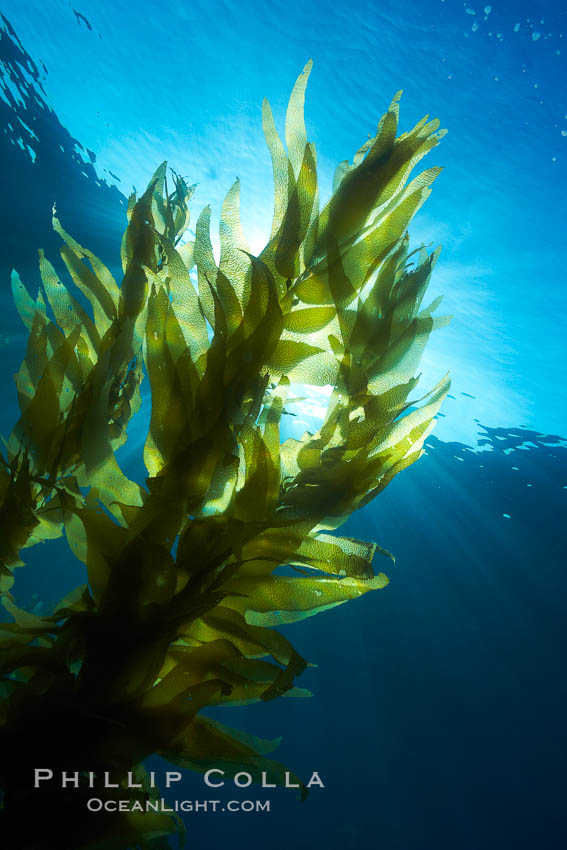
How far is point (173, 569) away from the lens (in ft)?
2.95

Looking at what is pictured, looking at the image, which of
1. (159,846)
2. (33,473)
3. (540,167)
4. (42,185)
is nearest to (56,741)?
(159,846)

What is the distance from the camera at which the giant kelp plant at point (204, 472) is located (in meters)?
0.87

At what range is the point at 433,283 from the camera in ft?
28.1

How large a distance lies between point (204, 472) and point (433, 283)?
8958mm

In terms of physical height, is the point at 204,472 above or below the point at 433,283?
below

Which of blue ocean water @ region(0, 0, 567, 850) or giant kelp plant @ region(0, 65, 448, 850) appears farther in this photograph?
blue ocean water @ region(0, 0, 567, 850)

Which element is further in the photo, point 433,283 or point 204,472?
point 433,283

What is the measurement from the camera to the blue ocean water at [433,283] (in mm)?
6125

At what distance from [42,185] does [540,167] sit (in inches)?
524

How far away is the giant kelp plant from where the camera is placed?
869 mm

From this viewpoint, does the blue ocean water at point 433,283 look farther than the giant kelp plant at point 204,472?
Yes

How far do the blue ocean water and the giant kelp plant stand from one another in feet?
21.0

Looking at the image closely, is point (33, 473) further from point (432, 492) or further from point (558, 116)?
point (432, 492)

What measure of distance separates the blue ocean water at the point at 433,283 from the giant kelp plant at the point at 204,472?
641 centimetres
